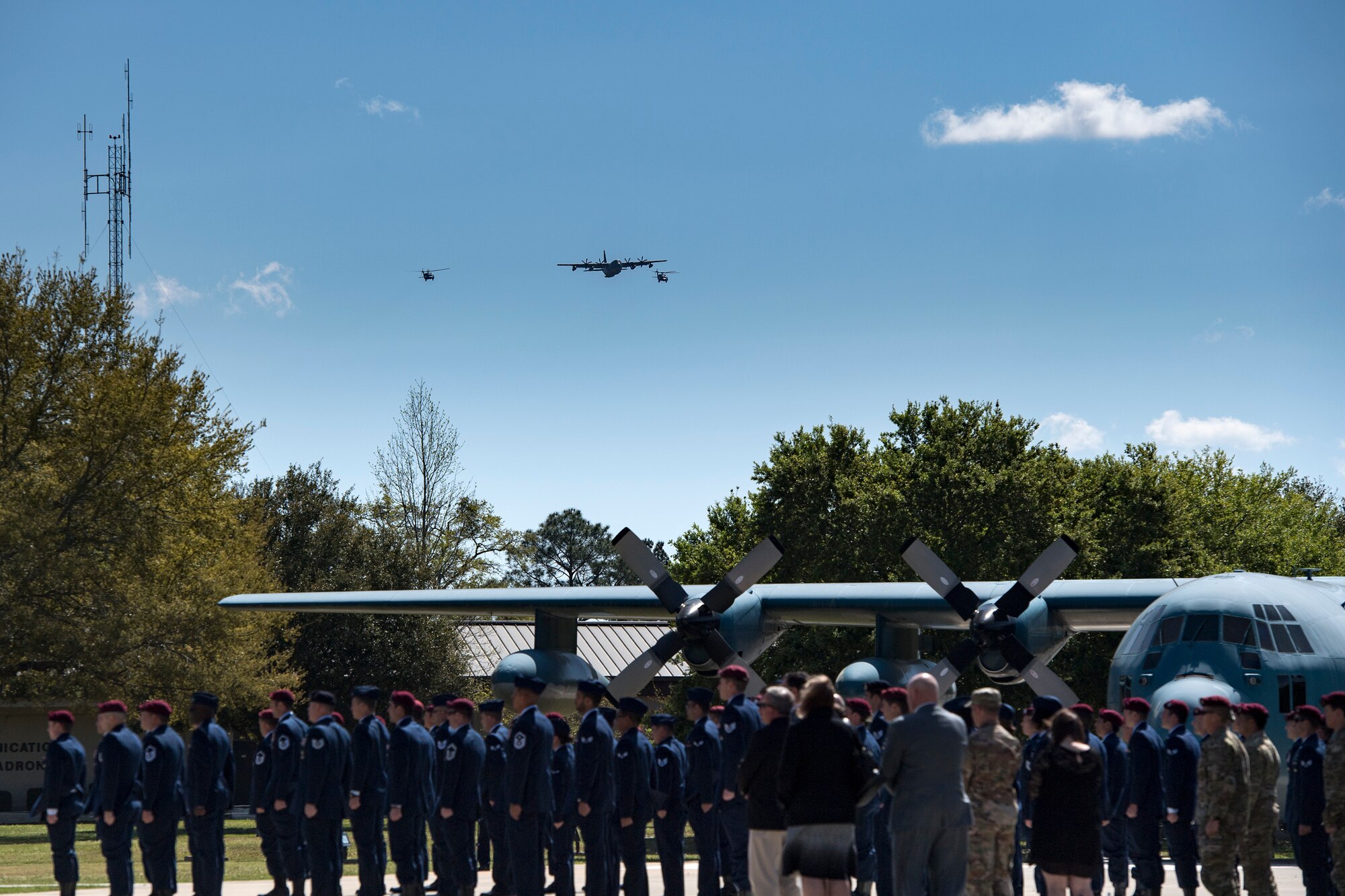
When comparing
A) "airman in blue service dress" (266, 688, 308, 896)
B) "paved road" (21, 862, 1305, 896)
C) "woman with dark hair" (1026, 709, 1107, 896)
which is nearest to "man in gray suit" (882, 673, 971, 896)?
"woman with dark hair" (1026, 709, 1107, 896)

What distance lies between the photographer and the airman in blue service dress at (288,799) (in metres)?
11.5

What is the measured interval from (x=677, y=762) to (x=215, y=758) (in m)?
4.06

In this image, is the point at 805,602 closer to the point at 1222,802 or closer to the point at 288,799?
the point at 1222,802

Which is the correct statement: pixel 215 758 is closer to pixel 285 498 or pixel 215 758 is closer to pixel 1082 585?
pixel 1082 585

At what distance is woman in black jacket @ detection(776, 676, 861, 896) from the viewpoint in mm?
8141

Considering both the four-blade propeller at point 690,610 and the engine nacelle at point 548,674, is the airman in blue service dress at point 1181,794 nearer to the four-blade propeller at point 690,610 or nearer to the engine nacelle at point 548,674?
the four-blade propeller at point 690,610

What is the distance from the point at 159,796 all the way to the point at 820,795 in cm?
597

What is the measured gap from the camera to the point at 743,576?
18438mm

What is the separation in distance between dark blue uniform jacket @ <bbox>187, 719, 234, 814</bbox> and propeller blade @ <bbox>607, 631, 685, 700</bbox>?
7.43 m

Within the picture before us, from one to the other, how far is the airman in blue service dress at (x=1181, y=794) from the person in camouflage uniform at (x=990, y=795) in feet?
9.94

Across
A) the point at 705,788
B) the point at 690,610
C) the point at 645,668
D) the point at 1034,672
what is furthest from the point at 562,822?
the point at 1034,672

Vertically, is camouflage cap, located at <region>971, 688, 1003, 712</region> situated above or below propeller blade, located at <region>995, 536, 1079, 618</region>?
below

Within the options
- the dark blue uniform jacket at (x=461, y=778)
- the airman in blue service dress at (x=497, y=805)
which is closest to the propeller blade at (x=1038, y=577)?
the airman in blue service dress at (x=497, y=805)

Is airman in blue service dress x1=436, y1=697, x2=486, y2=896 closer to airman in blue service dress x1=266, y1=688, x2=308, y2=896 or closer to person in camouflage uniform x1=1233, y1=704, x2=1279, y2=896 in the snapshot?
airman in blue service dress x1=266, y1=688, x2=308, y2=896
